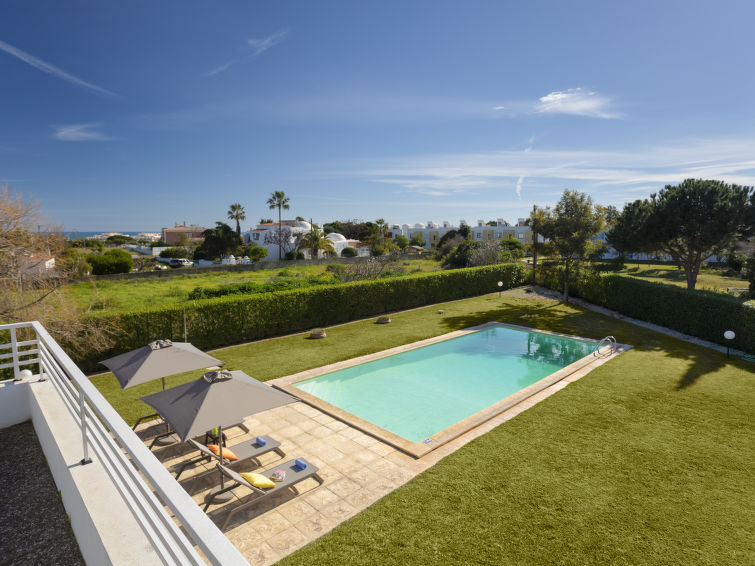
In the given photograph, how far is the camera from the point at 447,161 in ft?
123

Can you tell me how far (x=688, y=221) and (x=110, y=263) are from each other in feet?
166

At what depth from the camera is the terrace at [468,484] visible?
10.7 ft

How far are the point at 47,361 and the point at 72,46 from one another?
2096cm

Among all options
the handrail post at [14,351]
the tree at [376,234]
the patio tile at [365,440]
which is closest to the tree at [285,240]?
the tree at [376,234]

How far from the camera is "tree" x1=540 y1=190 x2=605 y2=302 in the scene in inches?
919

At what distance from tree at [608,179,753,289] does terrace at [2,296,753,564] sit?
14.4 meters

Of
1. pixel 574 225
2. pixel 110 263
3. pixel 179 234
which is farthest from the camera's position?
pixel 179 234

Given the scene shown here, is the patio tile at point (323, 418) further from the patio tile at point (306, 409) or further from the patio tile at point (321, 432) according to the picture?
the patio tile at point (321, 432)

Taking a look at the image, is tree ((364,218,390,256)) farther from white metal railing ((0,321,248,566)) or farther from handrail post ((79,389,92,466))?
white metal railing ((0,321,248,566))

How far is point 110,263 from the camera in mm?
42094

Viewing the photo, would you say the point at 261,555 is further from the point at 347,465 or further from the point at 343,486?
the point at 347,465

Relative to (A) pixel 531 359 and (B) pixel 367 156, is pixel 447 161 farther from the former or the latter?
(A) pixel 531 359

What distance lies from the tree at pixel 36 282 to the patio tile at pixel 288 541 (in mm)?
10120

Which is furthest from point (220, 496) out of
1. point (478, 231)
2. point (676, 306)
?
point (478, 231)
